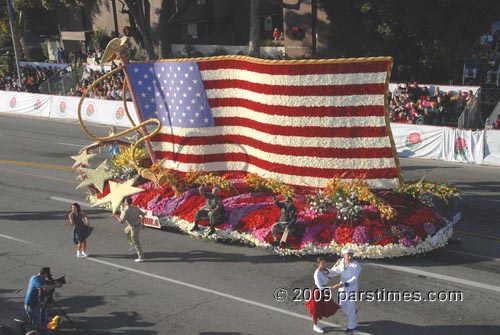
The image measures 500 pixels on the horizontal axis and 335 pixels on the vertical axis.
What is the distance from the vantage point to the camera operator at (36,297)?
1120 centimetres

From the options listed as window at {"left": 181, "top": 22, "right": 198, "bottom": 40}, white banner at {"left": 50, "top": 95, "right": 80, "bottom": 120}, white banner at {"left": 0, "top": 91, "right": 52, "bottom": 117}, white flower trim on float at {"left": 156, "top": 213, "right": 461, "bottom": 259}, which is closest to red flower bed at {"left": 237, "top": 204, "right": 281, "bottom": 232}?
white flower trim on float at {"left": 156, "top": 213, "right": 461, "bottom": 259}

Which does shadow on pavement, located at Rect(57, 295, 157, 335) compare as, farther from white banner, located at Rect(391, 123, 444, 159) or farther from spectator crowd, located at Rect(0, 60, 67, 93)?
spectator crowd, located at Rect(0, 60, 67, 93)

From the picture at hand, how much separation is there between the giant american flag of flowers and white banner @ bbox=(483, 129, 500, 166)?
33.4 ft

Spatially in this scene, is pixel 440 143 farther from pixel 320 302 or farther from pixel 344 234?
pixel 320 302

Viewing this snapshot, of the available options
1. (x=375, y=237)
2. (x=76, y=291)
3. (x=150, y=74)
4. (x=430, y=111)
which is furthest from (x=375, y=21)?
(x=76, y=291)

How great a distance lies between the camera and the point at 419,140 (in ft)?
80.9

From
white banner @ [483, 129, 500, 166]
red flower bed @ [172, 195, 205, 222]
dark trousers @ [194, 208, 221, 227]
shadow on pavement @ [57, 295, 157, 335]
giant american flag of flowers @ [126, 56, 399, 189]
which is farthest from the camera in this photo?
white banner @ [483, 129, 500, 166]

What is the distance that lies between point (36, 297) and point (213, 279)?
4.11 meters

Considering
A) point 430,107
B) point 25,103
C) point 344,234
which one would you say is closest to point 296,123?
point 344,234

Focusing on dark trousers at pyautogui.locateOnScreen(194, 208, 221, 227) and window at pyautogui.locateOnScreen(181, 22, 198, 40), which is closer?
dark trousers at pyautogui.locateOnScreen(194, 208, 221, 227)

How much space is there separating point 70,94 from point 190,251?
28.6 m

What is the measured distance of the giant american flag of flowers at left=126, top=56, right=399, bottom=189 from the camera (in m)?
14.2

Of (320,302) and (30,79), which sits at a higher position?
(30,79)

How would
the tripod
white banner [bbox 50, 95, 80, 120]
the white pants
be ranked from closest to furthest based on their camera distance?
the white pants → the tripod → white banner [bbox 50, 95, 80, 120]
